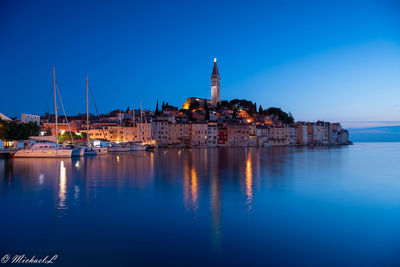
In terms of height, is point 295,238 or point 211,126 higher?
point 211,126

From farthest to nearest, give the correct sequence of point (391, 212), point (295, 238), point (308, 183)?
point (308, 183) < point (391, 212) < point (295, 238)

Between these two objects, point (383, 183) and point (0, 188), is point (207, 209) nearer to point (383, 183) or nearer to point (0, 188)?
point (0, 188)

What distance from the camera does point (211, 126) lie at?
83.5 metres

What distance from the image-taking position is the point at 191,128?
271ft

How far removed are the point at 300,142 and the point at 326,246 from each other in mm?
108696

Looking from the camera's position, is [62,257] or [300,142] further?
[300,142]

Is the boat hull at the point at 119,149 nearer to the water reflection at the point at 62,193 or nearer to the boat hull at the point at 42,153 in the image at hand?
the boat hull at the point at 42,153

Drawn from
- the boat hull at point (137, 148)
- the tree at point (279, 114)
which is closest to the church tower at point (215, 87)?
the tree at point (279, 114)

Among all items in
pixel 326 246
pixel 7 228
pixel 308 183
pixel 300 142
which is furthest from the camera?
pixel 300 142

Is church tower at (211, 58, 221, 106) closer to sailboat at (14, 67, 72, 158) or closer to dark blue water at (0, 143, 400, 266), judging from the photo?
sailboat at (14, 67, 72, 158)

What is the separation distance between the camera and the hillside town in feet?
242

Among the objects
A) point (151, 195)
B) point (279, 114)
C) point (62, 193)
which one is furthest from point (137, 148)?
point (279, 114)

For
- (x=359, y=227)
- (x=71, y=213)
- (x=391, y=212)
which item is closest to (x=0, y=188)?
(x=71, y=213)

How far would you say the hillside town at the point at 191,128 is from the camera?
7375 centimetres
